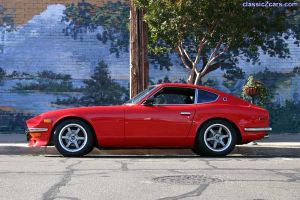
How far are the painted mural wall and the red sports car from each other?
19.5ft

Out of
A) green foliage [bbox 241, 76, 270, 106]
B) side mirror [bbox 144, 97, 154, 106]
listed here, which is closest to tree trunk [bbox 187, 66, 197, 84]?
green foliage [bbox 241, 76, 270, 106]

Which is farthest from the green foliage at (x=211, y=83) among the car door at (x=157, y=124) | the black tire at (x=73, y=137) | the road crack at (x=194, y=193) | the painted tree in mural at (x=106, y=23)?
the road crack at (x=194, y=193)

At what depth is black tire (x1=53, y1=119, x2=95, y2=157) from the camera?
11234 millimetres

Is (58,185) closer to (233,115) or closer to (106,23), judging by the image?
(233,115)

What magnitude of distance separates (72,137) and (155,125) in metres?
1.59

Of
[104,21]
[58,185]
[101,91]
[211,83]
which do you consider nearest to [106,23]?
[104,21]

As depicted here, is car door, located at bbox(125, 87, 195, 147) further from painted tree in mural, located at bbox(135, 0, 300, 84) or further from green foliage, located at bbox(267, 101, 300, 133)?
green foliage, located at bbox(267, 101, 300, 133)

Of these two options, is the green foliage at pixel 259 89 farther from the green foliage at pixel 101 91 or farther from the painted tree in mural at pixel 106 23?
the green foliage at pixel 101 91

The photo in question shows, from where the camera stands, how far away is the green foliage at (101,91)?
57.5ft

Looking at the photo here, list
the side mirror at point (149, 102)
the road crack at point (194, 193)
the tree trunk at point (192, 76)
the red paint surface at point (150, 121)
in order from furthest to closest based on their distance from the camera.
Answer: the tree trunk at point (192, 76) < the side mirror at point (149, 102) < the red paint surface at point (150, 121) < the road crack at point (194, 193)

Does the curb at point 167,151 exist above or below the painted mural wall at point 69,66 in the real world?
below

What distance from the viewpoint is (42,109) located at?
1736cm

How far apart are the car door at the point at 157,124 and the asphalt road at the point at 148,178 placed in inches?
19.5

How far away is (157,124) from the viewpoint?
11281 mm
